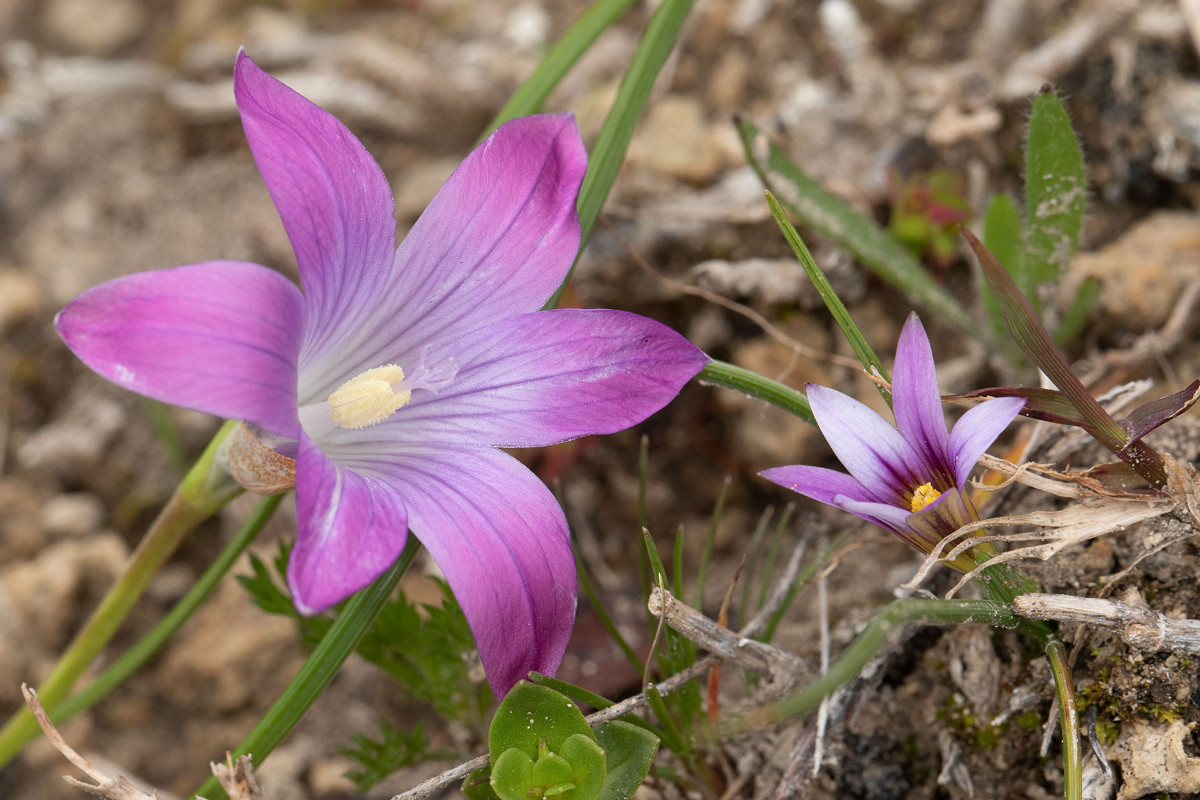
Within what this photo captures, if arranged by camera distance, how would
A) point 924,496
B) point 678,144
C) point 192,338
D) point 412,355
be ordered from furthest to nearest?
point 678,144 < point 412,355 < point 924,496 < point 192,338

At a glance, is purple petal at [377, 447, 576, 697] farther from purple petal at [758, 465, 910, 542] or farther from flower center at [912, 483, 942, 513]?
flower center at [912, 483, 942, 513]

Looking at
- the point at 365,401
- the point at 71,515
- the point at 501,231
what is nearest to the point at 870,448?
the point at 501,231

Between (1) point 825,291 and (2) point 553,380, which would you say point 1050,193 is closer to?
(1) point 825,291

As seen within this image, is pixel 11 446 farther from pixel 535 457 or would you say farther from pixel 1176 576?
pixel 1176 576

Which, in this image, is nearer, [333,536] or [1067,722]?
[333,536]

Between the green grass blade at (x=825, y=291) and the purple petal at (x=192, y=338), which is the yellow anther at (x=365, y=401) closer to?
the purple petal at (x=192, y=338)
